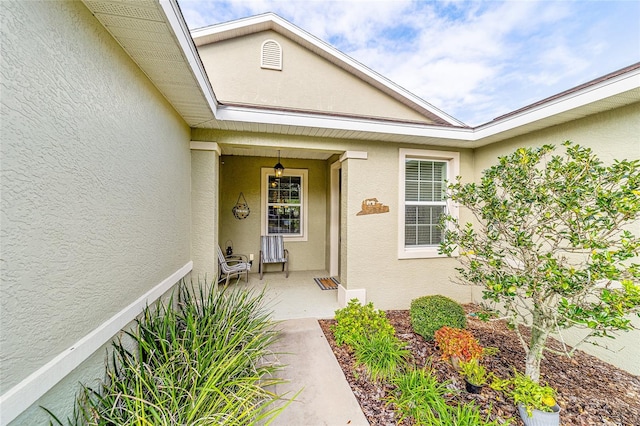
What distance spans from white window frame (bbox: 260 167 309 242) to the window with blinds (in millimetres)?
3020

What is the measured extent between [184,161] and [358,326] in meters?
3.45

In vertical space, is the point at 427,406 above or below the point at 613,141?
below

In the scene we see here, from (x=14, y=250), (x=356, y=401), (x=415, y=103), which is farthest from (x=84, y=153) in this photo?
(x=415, y=103)

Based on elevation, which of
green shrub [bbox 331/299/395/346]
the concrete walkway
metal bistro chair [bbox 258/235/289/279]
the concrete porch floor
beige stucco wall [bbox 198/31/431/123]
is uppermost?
beige stucco wall [bbox 198/31/431/123]

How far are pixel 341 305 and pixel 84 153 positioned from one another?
4117 millimetres

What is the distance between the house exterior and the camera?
4.07ft

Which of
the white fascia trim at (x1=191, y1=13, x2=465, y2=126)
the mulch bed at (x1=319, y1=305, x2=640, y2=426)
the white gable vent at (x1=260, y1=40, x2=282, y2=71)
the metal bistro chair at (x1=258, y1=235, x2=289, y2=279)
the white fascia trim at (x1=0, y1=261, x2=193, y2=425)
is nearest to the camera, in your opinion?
the white fascia trim at (x1=0, y1=261, x2=193, y2=425)

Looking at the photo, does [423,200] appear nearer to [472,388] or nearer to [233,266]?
[472,388]

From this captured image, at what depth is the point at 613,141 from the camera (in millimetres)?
3020

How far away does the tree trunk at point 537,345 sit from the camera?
→ 240 centimetres

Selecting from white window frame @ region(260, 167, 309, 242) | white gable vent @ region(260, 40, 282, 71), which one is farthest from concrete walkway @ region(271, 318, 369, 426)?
white gable vent @ region(260, 40, 282, 71)

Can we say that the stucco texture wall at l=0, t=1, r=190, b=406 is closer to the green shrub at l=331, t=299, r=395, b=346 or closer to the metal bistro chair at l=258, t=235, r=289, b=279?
the green shrub at l=331, t=299, r=395, b=346

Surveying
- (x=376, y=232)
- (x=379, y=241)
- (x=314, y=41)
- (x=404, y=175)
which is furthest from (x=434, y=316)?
(x=314, y=41)

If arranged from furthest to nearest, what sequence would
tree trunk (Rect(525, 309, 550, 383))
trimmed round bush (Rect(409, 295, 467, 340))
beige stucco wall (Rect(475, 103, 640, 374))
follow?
trimmed round bush (Rect(409, 295, 467, 340)) < beige stucco wall (Rect(475, 103, 640, 374)) < tree trunk (Rect(525, 309, 550, 383))
